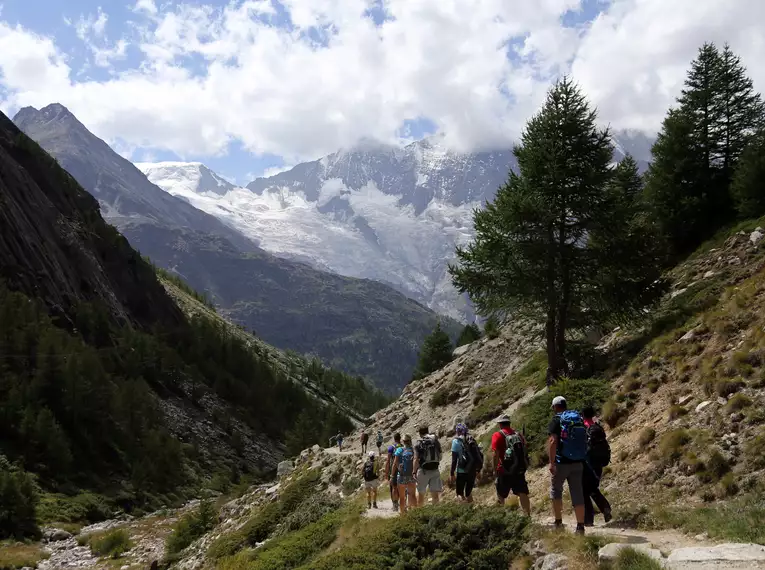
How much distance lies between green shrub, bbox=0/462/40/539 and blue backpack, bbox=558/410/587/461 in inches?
1477

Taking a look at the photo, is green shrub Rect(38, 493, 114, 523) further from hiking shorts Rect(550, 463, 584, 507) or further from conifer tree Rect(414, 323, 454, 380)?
hiking shorts Rect(550, 463, 584, 507)

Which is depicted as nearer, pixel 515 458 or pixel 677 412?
pixel 515 458

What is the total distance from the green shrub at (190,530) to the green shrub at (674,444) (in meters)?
25.2

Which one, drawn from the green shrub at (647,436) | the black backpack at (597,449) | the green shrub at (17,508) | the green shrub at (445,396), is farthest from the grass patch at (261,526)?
the green shrub at (17,508)

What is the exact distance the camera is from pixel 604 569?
816cm

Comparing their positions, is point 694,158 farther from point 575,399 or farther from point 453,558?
point 453,558

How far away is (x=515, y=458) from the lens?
1138 centimetres

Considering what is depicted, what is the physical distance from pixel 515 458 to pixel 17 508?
3763 cm

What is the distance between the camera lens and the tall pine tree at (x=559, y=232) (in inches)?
872

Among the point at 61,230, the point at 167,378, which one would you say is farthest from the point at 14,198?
the point at 167,378

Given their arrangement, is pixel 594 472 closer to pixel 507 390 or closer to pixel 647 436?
pixel 647 436

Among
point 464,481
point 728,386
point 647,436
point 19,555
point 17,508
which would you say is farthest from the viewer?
point 17,508

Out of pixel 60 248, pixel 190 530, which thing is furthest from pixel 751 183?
pixel 60 248

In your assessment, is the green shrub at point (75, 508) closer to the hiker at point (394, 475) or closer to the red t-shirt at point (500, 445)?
the hiker at point (394, 475)
